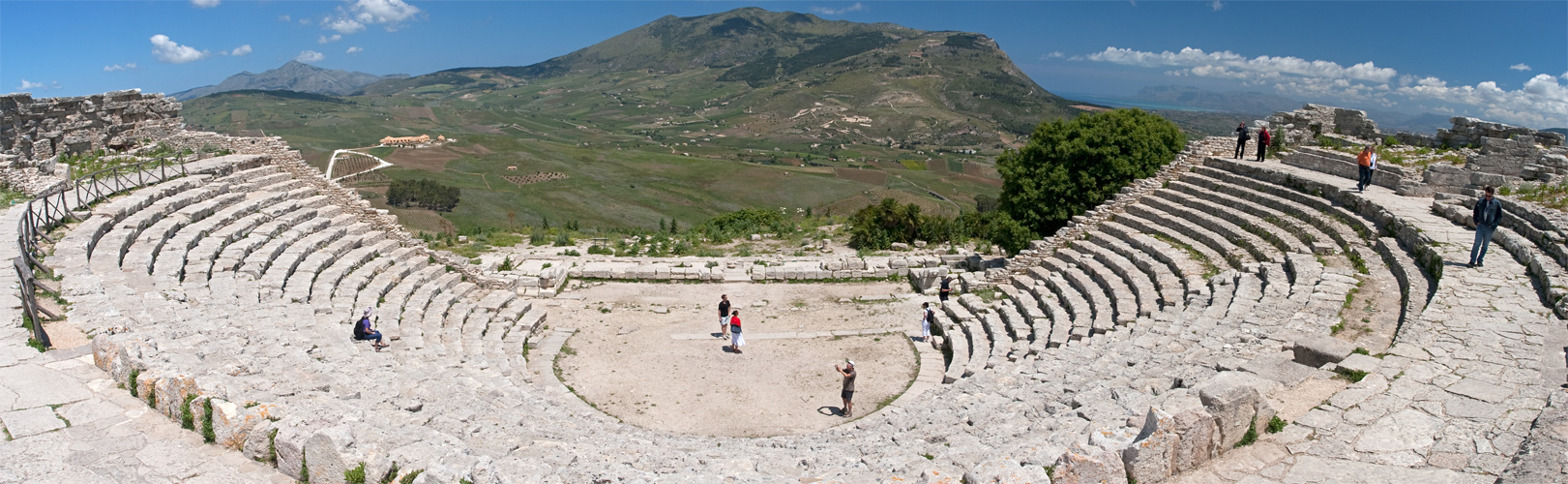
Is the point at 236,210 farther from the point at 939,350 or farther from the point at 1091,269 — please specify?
the point at 1091,269

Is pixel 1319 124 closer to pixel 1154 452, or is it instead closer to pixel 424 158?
pixel 1154 452

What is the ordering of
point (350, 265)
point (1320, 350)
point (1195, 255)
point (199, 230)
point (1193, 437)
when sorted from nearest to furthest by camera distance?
point (1193, 437) < point (1320, 350) < point (199, 230) < point (350, 265) < point (1195, 255)

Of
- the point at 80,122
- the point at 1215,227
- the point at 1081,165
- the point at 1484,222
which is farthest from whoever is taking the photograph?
the point at 1081,165

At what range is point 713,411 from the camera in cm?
1400

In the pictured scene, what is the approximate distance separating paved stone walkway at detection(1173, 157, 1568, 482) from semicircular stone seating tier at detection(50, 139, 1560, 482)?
0.13 feet

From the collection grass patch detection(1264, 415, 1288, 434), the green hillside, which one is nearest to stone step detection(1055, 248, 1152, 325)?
grass patch detection(1264, 415, 1288, 434)

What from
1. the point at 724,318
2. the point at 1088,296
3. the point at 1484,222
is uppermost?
the point at 1484,222

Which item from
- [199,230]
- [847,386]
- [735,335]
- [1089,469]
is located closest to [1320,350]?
[1089,469]

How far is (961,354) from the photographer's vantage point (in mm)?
16672

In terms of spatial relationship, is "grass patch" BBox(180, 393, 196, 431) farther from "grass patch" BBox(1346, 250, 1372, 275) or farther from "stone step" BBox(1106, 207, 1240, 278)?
"grass patch" BBox(1346, 250, 1372, 275)

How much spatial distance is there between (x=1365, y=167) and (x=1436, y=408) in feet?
41.0

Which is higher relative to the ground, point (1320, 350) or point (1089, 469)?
point (1089, 469)

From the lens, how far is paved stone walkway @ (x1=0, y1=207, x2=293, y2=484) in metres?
6.48

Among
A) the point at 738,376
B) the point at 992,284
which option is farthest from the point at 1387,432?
the point at 992,284
